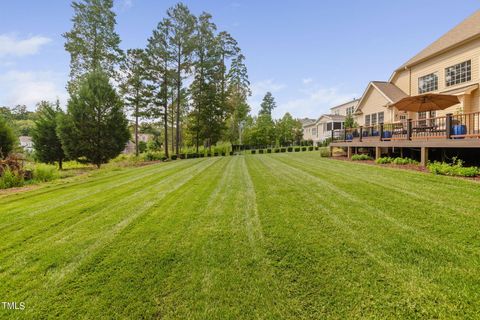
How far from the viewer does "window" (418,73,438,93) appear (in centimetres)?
1433

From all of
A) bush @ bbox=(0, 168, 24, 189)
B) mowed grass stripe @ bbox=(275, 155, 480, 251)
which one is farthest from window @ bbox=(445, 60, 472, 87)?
bush @ bbox=(0, 168, 24, 189)

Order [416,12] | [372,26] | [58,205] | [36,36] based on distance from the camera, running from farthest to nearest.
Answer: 1. [372,26]
2. [416,12]
3. [36,36]
4. [58,205]

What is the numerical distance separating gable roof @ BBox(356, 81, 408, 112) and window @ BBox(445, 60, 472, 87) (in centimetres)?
283

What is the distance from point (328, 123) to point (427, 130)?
27403 mm

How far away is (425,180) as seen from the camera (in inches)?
230

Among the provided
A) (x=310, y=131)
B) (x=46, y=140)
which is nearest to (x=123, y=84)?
(x=46, y=140)

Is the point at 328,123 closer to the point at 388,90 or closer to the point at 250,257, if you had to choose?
the point at 388,90

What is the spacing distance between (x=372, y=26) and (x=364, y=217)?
50.2 feet

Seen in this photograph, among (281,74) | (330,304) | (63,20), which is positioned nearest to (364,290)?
(330,304)

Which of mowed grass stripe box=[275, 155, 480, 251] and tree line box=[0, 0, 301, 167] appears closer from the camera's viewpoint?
mowed grass stripe box=[275, 155, 480, 251]

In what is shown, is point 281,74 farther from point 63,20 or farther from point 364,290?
point 364,290

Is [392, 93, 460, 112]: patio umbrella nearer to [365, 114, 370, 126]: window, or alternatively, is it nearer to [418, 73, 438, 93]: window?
[418, 73, 438, 93]: window

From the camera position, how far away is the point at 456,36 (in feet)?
43.7

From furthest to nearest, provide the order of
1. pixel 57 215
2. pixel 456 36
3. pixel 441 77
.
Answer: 1. pixel 441 77
2. pixel 456 36
3. pixel 57 215
